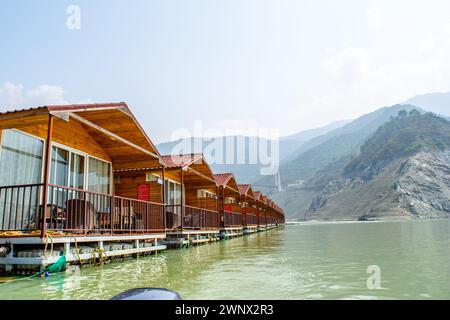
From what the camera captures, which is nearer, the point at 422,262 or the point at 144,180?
the point at 422,262

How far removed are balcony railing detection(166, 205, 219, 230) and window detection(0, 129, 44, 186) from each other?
6109mm

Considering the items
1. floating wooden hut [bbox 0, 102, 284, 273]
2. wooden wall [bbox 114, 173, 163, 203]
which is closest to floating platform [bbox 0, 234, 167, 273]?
floating wooden hut [bbox 0, 102, 284, 273]

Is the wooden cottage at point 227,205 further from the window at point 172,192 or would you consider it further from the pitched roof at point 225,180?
the window at point 172,192

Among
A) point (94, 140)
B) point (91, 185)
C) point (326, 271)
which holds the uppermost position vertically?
point (94, 140)

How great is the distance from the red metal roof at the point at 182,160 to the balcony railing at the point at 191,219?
163 centimetres

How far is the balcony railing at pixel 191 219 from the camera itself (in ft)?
49.4

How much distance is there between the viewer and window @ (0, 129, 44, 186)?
8.80m

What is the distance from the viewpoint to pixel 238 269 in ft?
25.0

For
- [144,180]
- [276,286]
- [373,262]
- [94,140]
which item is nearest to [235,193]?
[144,180]

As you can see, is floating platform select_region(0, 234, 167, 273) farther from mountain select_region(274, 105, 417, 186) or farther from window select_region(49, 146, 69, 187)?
mountain select_region(274, 105, 417, 186)

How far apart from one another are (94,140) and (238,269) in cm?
736

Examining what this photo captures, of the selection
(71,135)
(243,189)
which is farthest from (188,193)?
(71,135)
